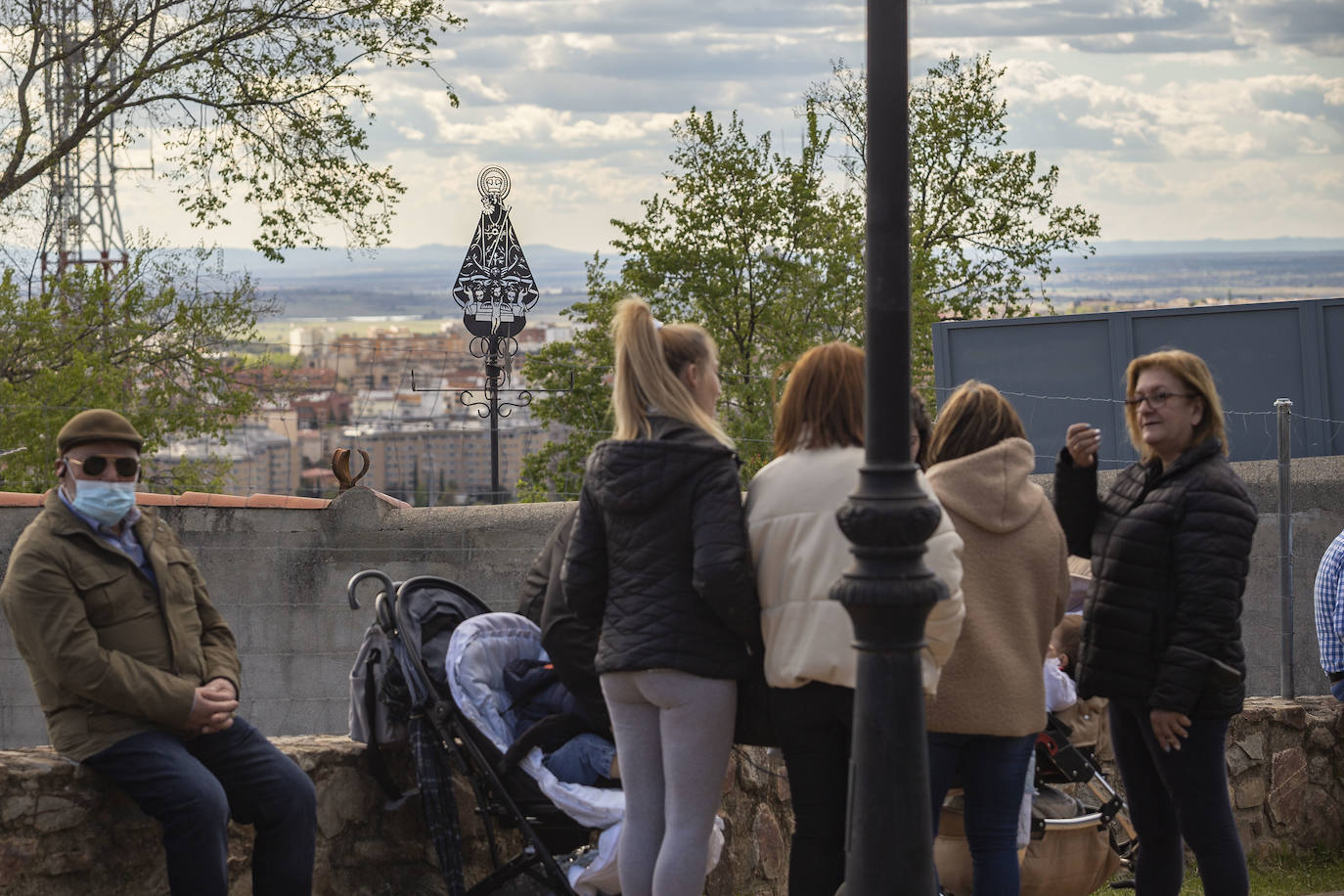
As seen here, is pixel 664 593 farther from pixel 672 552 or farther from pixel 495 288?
pixel 495 288

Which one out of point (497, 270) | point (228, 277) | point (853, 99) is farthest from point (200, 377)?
point (853, 99)

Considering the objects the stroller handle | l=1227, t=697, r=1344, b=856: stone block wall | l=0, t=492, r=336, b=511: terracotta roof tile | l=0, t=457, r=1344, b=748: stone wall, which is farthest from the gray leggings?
l=0, t=492, r=336, b=511: terracotta roof tile

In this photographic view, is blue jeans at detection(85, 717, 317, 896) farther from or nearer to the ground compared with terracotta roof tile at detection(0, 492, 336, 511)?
nearer to the ground

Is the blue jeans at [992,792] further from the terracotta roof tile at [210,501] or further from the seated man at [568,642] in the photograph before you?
the terracotta roof tile at [210,501]

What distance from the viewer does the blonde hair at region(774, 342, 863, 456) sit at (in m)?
3.84

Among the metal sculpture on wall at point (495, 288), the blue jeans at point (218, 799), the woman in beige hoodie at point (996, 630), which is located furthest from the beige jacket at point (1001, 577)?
the metal sculpture on wall at point (495, 288)

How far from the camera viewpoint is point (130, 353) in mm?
25500

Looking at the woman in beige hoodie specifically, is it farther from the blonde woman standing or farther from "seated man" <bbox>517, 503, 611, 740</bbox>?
"seated man" <bbox>517, 503, 611, 740</bbox>

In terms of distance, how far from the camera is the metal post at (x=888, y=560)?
3.45 m

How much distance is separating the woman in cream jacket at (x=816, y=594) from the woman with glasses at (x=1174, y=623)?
65 centimetres

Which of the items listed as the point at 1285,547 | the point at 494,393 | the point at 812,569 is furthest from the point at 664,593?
the point at 494,393

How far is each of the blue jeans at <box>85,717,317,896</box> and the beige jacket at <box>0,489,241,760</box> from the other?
9 cm

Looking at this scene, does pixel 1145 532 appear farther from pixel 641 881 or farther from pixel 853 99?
pixel 853 99

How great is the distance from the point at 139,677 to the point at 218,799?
397mm
